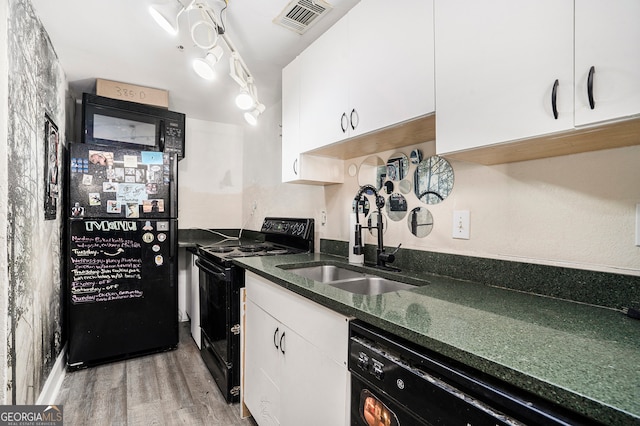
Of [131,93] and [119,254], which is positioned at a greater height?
[131,93]

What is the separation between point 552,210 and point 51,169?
107 inches

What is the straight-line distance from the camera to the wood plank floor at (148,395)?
180 cm

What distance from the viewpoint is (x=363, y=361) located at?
35.7 inches

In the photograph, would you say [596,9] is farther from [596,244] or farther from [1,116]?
[1,116]

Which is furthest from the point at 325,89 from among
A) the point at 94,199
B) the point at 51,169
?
the point at 94,199

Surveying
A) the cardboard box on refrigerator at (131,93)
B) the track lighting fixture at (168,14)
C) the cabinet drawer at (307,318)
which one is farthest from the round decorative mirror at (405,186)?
the cardboard box on refrigerator at (131,93)

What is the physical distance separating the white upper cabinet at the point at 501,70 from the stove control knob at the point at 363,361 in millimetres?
732

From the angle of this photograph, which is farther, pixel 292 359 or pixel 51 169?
pixel 51 169

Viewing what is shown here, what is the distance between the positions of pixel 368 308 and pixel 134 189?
7.55 feet

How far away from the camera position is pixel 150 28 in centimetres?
177

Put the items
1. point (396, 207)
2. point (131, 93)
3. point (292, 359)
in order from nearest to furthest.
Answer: point (292, 359) → point (396, 207) → point (131, 93)

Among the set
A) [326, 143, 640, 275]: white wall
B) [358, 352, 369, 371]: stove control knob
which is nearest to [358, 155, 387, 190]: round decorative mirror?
[326, 143, 640, 275]: white wall

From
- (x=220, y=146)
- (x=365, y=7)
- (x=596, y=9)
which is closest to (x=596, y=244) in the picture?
(x=596, y=9)

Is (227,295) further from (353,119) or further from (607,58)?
(607,58)
